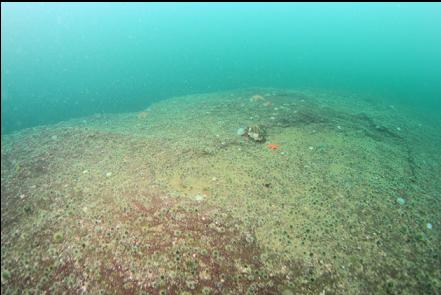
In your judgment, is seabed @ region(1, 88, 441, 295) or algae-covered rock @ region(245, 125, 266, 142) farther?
algae-covered rock @ region(245, 125, 266, 142)

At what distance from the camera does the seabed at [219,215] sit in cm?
528

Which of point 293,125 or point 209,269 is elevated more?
point 209,269

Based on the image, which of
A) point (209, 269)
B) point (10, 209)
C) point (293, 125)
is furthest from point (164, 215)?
point (293, 125)

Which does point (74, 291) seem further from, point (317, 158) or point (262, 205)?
point (317, 158)

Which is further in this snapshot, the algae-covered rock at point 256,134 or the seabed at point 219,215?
the algae-covered rock at point 256,134

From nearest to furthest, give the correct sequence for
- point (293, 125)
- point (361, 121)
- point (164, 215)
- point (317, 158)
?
point (164, 215) < point (317, 158) < point (293, 125) < point (361, 121)

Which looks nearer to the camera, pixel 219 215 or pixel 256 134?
pixel 219 215

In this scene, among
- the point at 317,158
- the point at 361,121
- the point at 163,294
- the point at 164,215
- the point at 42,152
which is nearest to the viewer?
the point at 163,294

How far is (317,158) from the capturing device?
31.4ft

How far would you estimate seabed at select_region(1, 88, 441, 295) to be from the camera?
5281 millimetres

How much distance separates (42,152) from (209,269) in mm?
9418

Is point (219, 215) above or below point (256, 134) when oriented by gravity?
above

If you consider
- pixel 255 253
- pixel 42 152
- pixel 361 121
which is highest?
pixel 255 253

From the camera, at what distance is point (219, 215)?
6660 millimetres
